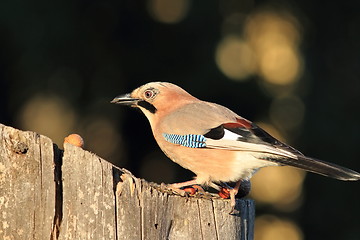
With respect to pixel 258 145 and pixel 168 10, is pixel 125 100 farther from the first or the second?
pixel 168 10

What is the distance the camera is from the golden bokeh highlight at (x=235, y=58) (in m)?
9.56

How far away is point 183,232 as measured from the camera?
11.8ft

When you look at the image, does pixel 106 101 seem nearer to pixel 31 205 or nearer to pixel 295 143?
pixel 295 143

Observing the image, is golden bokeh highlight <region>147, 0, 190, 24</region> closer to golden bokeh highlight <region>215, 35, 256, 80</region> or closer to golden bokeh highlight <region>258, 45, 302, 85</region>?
golden bokeh highlight <region>215, 35, 256, 80</region>

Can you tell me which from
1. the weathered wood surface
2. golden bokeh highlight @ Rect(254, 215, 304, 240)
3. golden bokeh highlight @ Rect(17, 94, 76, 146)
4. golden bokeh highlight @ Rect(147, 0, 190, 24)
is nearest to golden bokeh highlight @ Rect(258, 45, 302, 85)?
golden bokeh highlight @ Rect(147, 0, 190, 24)

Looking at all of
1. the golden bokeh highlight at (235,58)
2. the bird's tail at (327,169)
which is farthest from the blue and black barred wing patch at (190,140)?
the golden bokeh highlight at (235,58)

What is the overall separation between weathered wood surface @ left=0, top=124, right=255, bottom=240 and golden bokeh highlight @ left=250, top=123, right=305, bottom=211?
6405 millimetres

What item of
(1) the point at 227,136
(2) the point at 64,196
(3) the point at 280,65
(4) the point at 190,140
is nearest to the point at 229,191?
(1) the point at 227,136

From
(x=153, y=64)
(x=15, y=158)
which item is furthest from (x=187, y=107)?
(x=153, y=64)

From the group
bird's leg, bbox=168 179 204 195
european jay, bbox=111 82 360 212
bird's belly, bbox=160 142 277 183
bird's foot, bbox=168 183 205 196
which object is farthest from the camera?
bird's belly, bbox=160 142 277 183

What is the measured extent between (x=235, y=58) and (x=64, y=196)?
21.7ft

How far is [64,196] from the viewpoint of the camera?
331 cm

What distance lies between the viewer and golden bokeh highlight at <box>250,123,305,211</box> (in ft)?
32.6

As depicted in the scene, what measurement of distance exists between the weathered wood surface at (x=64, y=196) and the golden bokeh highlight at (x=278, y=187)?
252 inches
